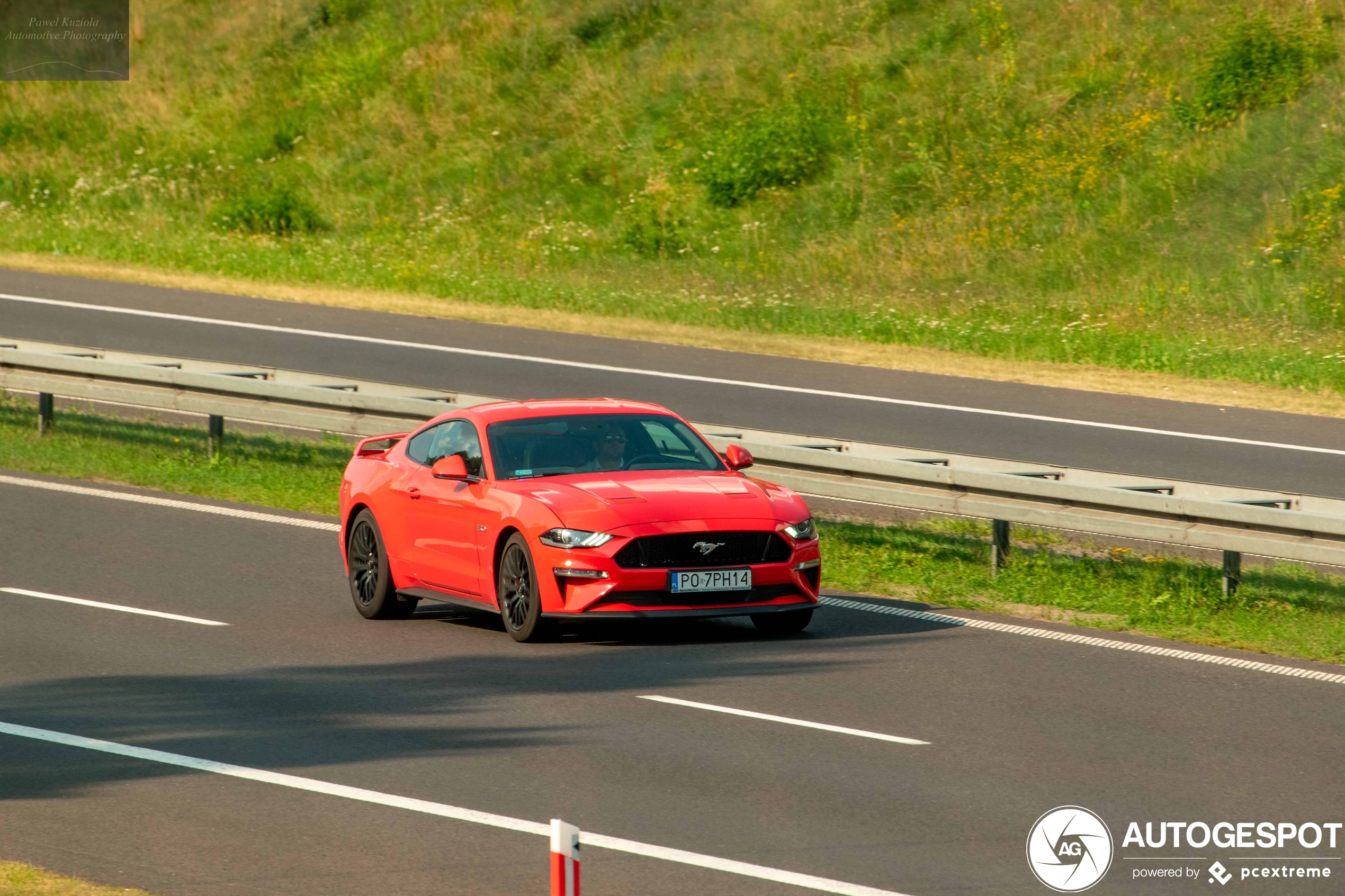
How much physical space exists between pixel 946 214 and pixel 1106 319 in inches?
216

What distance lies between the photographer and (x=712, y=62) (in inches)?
1544

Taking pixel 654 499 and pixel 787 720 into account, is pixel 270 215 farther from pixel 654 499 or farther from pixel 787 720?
pixel 787 720

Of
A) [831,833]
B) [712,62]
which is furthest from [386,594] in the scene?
[712,62]

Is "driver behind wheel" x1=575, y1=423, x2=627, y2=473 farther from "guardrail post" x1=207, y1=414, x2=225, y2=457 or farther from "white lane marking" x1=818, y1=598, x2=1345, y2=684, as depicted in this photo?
"guardrail post" x1=207, y1=414, x2=225, y2=457

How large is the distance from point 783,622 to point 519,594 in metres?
1.73

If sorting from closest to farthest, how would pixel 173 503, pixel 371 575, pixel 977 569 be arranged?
pixel 371 575
pixel 977 569
pixel 173 503

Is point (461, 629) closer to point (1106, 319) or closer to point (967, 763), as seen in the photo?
point (967, 763)

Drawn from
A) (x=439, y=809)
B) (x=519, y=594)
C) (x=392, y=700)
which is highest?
(x=519, y=594)

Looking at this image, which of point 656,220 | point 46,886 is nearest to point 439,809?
point 46,886

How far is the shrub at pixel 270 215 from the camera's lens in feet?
119

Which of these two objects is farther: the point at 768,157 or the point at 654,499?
the point at 768,157

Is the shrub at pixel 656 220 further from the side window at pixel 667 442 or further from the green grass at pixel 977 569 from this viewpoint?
the side window at pixel 667 442

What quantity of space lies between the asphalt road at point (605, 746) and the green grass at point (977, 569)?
3.09ft

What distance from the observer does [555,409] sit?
1294cm
